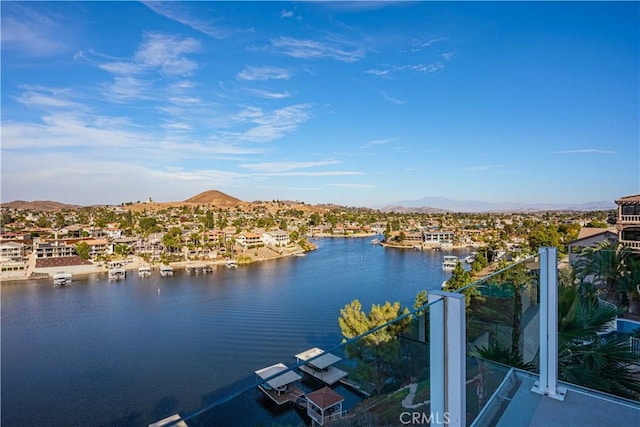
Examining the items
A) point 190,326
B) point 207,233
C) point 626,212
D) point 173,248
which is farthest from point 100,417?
point 207,233

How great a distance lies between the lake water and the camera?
26.0ft

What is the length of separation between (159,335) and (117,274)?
12231 mm

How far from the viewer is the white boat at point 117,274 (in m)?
21.4

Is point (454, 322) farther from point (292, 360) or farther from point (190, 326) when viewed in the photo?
point (190, 326)

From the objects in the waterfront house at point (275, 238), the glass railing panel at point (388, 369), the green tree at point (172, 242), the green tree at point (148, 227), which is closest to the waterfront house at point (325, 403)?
the glass railing panel at point (388, 369)

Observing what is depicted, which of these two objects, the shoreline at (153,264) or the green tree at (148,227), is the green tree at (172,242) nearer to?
the shoreline at (153,264)

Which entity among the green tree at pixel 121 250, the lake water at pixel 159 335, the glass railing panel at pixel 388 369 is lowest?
the lake water at pixel 159 335

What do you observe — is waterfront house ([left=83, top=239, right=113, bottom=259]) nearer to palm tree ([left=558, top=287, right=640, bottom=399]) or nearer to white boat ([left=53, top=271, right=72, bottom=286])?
white boat ([left=53, top=271, right=72, bottom=286])

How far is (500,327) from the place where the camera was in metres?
1.41

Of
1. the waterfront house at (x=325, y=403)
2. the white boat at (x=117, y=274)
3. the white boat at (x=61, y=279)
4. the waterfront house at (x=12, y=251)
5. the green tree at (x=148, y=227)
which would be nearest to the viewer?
the waterfront house at (x=325, y=403)

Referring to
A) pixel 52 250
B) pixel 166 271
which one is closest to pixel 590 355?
→ pixel 166 271

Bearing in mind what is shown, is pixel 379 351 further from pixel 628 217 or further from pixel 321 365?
pixel 628 217

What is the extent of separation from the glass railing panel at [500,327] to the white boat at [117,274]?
77.4 ft

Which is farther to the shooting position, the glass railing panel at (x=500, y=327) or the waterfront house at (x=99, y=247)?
the waterfront house at (x=99, y=247)
